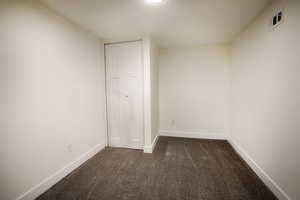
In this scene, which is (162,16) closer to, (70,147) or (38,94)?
(38,94)

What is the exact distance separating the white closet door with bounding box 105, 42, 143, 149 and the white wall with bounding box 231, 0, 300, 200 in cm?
191

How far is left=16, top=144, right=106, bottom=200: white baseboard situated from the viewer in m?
1.55

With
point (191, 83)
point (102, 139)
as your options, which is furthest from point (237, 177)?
point (102, 139)

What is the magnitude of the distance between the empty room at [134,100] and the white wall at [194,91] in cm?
5

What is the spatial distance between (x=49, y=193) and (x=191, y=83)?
11.0ft

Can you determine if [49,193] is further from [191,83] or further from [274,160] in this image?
[191,83]

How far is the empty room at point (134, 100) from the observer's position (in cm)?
143

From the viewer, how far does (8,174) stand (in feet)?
4.45

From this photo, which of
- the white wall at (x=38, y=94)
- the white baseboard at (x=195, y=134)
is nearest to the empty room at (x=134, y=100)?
the white wall at (x=38, y=94)

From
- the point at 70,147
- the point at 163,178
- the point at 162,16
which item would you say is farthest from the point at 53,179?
the point at 162,16

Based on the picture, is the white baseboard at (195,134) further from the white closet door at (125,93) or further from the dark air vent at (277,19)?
the dark air vent at (277,19)

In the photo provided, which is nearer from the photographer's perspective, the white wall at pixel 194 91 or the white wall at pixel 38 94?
Result: the white wall at pixel 38 94

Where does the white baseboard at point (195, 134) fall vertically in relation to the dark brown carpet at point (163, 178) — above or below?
above

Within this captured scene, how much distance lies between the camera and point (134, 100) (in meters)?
2.83
